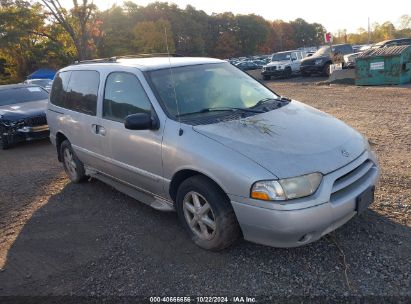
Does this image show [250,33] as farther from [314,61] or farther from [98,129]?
[98,129]

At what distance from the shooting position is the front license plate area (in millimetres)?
3188

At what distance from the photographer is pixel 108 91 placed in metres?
4.50

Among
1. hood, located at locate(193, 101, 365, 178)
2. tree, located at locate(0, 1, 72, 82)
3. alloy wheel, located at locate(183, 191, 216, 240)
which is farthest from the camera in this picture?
tree, located at locate(0, 1, 72, 82)

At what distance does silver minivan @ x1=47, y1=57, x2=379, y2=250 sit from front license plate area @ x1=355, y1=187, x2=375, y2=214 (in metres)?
0.01

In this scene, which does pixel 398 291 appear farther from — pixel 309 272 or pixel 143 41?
pixel 143 41

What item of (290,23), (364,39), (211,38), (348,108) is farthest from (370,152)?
(290,23)

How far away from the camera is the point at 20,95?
1012cm

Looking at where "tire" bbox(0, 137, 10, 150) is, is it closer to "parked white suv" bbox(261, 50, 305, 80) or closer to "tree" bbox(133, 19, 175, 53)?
"parked white suv" bbox(261, 50, 305, 80)

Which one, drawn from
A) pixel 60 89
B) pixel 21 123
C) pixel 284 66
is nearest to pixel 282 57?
pixel 284 66

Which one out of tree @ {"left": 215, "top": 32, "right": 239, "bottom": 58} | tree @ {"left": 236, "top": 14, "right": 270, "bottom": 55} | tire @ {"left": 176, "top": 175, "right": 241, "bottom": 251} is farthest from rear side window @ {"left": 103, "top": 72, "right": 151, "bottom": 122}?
tree @ {"left": 236, "top": 14, "right": 270, "bottom": 55}

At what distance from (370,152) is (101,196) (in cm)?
343

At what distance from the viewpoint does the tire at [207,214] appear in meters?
3.25

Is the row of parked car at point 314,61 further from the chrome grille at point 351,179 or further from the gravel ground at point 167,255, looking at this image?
the chrome grille at point 351,179

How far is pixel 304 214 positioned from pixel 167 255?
1380mm
